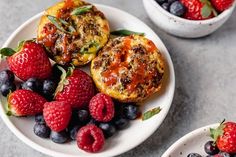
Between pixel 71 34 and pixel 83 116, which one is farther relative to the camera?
pixel 71 34

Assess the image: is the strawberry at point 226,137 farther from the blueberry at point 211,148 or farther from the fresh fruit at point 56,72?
the fresh fruit at point 56,72

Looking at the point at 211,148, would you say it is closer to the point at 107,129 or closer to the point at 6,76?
the point at 107,129

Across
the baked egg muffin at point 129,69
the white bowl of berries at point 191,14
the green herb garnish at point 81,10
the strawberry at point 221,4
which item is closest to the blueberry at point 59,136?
the baked egg muffin at point 129,69

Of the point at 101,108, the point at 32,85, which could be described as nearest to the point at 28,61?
the point at 32,85

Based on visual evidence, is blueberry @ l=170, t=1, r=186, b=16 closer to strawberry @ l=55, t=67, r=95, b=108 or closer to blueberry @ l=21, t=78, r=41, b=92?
strawberry @ l=55, t=67, r=95, b=108

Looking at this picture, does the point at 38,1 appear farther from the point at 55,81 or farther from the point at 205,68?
the point at 205,68

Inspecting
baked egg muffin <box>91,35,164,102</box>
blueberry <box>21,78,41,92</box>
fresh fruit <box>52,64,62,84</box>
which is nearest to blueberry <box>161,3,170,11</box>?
baked egg muffin <box>91,35,164,102</box>

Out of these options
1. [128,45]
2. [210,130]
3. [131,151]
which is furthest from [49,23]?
[210,130]

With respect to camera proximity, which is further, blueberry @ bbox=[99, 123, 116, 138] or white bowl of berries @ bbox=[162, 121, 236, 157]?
blueberry @ bbox=[99, 123, 116, 138]
